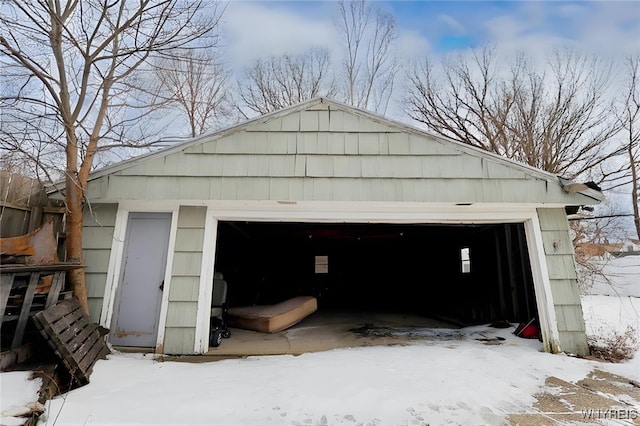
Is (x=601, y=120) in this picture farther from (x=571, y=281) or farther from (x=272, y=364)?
(x=272, y=364)

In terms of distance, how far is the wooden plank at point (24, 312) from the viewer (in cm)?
268

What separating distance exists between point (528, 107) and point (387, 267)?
7787 millimetres

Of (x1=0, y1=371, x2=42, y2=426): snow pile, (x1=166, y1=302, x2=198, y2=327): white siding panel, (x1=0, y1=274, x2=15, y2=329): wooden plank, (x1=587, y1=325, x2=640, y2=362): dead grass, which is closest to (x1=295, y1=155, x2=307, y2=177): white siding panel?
(x1=166, y1=302, x2=198, y2=327): white siding panel

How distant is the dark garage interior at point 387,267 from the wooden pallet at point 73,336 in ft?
9.52

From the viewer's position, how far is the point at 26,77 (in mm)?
3674

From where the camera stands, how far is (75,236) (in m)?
3.67

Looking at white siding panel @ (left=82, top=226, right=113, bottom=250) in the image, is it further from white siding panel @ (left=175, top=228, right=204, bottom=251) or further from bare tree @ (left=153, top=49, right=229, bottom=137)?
bare tree @ (left=153, top=49, right=229, bottom=137)

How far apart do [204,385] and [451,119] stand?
528 inches

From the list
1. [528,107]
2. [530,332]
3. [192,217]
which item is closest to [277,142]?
[192,217]

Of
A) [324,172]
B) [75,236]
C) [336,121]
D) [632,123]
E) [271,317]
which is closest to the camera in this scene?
[75,236]

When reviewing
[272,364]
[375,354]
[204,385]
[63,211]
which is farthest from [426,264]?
[63,211]

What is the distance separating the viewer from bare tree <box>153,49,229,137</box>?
500 cm

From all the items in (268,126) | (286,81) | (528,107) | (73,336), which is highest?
(286,81)

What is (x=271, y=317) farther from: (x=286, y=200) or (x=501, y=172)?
(x=501, y=172)
